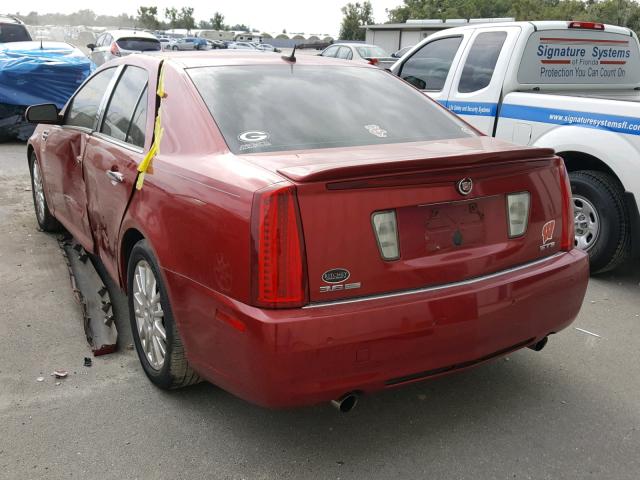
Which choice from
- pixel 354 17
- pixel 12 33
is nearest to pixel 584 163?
pixel 12 33

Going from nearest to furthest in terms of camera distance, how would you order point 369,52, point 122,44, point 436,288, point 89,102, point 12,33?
point 436,288, point 89,102, point 12,33, point 122,44, point 369,52

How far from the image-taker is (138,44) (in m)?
19.5

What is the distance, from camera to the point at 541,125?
537cm

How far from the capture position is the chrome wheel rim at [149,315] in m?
3.14

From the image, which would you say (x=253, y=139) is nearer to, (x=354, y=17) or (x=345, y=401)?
(x=345, y=401)

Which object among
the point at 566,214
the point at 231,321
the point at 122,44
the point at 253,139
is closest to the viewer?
the point at 231,321

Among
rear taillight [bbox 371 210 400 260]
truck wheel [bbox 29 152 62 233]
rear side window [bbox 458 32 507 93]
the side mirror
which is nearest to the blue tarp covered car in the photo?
truck wheel [bbox 29 152 62 233]

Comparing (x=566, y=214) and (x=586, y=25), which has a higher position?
(x=586, y=25)

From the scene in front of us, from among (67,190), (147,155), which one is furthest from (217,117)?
(67,190)

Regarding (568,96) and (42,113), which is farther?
(568,96)

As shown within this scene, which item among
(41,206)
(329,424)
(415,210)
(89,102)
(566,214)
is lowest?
(329,424)

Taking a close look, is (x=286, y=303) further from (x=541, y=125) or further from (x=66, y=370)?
(x=541, y=125)

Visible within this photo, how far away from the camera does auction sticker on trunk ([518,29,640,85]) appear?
19.3ft

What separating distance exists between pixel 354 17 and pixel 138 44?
70669mm
